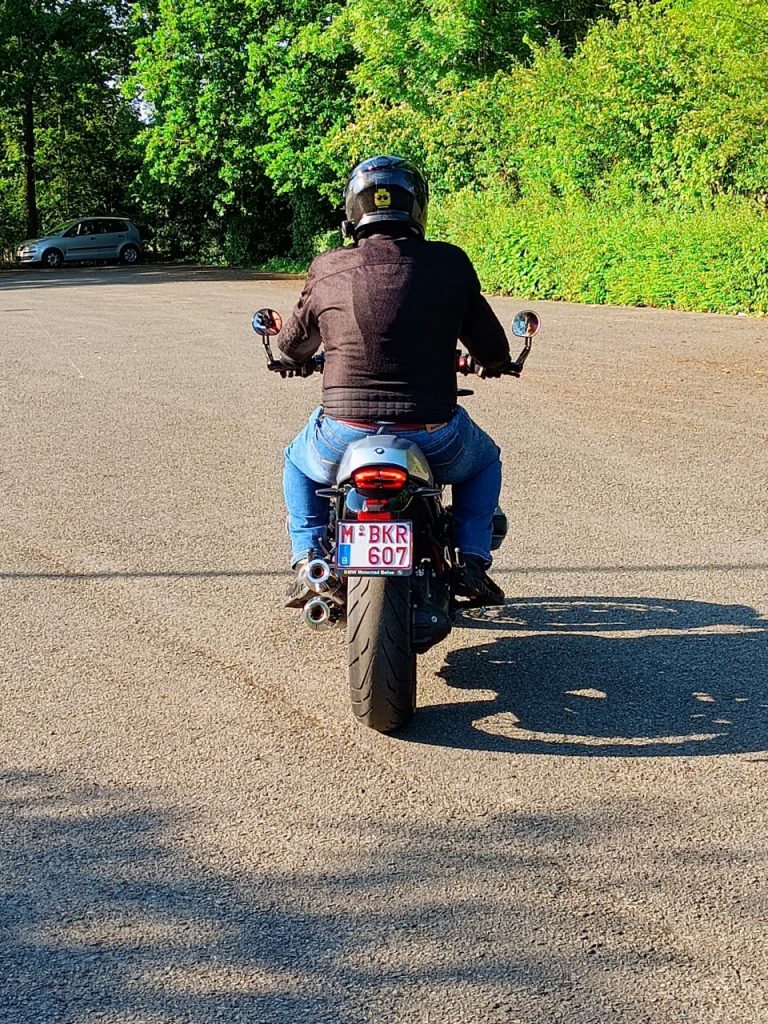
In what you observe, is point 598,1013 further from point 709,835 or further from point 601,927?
point 709,835

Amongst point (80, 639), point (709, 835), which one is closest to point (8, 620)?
point (80, 639)

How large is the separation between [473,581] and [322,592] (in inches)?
22.4

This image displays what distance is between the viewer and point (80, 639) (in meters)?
5.68

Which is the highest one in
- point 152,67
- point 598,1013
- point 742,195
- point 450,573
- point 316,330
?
point 152,67

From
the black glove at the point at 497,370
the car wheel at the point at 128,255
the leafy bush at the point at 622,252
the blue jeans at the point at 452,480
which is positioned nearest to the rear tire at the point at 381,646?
the blue jeans at the point at 452,480

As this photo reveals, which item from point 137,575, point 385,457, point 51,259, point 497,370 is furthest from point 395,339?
point 51,259

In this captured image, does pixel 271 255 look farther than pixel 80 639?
Yes

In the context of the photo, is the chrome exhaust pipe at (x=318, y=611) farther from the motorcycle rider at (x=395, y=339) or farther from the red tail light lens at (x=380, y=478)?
the red tail light lens at (x=380, y=478)

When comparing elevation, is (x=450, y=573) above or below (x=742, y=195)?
below

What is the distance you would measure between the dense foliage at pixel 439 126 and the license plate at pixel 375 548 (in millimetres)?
16888

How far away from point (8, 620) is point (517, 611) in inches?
88.5

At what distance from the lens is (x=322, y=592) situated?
A: 489 cm

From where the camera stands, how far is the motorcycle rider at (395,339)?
4.79m

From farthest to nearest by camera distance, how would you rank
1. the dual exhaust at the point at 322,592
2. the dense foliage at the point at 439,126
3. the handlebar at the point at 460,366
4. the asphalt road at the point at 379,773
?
the dense foliage at the point at 439,126 < the handlebar at the point at 460,366 < the dual exhaust at the point at 322,592 < the asphalt road at the point at 379,773
